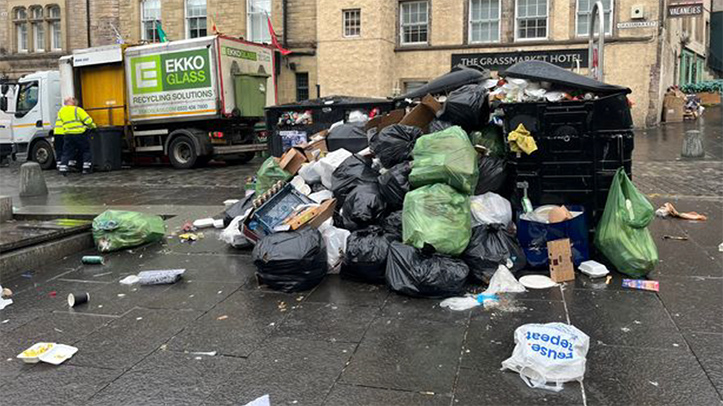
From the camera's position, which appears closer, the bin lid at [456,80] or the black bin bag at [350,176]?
the black bin bag at [350,176]

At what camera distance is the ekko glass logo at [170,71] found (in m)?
15.3

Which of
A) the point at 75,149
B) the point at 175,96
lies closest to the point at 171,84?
the point at 175,96

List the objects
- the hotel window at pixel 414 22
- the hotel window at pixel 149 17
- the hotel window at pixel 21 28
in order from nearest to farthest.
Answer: the hotel window at pixel 414 22 → the hotel window at pixel 149 17 → the hotel window at pixel 21 28

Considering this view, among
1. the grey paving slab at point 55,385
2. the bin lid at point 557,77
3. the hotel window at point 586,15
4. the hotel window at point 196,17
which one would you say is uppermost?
the hotel window at point 196,17

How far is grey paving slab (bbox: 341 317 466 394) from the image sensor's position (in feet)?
10.2

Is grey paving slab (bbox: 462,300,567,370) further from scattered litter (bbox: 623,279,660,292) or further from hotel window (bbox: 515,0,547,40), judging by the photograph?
hotel window (bbox: 515,0,547,40)

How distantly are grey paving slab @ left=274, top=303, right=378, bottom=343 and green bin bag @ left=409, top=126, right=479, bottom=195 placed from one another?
1.24 meters

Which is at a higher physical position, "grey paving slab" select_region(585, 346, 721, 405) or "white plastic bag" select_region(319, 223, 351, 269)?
"white plastic bag" select_region(319, 223, 351, 269)

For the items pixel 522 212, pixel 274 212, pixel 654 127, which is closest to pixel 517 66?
pixel 522 212

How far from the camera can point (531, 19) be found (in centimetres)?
2216

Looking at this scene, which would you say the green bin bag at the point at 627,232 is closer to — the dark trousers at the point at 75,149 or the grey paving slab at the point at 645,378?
the grey paving slab at the point at 645,378

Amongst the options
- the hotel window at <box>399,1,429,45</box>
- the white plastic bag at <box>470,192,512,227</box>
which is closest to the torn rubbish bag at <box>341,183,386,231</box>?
the white plastic bag at <box>470,192,512,227</box>

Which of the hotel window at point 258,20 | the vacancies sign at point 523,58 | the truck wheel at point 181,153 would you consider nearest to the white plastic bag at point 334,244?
the truck wheel at point 181,153

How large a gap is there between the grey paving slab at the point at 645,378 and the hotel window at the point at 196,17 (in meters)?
24.4
